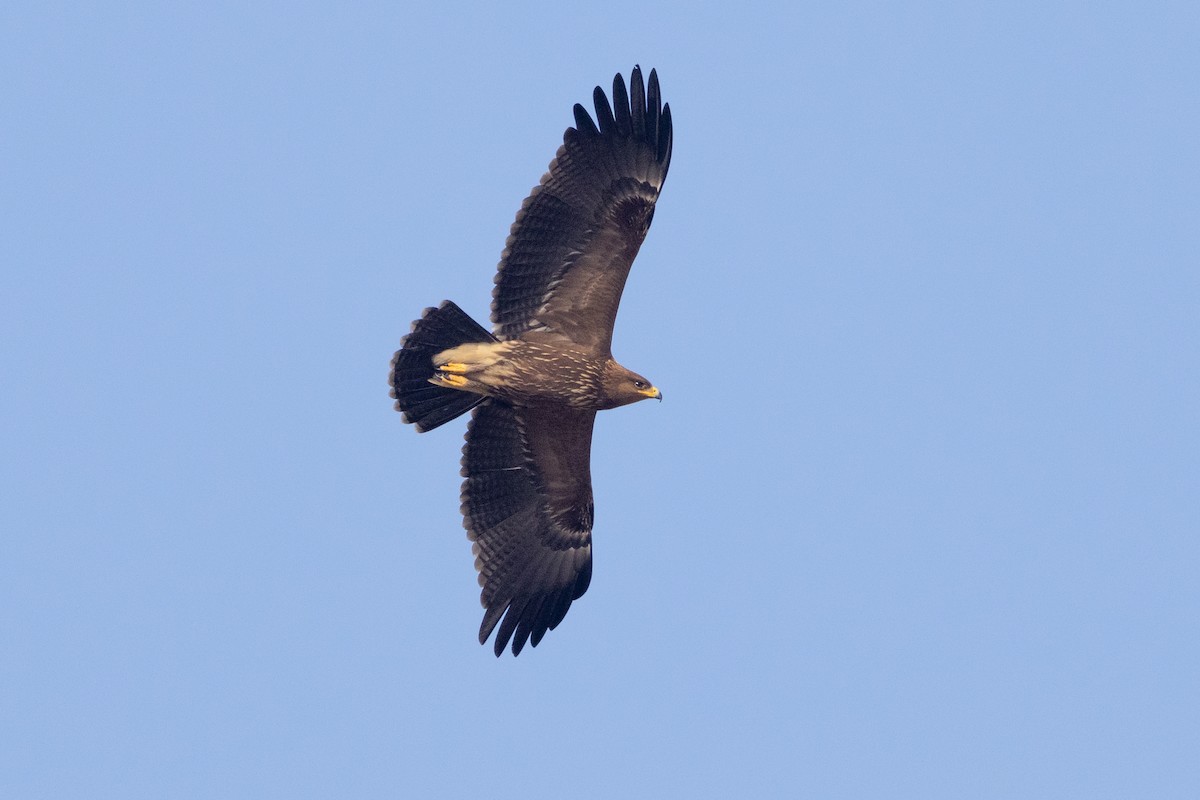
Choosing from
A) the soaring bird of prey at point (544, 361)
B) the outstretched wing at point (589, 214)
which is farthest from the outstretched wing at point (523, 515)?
the outstretched wing at point (589, 214)

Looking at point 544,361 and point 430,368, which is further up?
point 544,361

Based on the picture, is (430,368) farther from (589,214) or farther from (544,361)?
(589,214)

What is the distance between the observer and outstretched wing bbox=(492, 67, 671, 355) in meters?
16.0

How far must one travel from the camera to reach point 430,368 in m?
16.5

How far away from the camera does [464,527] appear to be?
17.1 m

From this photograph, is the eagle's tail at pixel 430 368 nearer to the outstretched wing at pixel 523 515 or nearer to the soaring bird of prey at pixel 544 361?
the soaring bird of prey at pixel 544 361

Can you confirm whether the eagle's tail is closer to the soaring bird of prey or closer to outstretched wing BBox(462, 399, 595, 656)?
the soaring bird of prey

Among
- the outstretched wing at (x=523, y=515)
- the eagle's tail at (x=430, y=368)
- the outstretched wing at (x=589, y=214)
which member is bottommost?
the outstretched wing at (x=523, y=515)

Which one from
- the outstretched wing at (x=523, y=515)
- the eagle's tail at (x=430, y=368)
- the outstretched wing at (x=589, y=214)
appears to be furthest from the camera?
the outstretched wing at (x=523, y=515)

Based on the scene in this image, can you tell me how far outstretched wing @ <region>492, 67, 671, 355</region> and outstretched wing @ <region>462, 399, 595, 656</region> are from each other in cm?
116

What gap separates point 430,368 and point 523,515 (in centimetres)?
165

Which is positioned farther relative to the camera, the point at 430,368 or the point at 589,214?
the point at 430,368

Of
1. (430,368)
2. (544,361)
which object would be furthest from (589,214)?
(430,368)

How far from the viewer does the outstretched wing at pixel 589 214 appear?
631 inches
